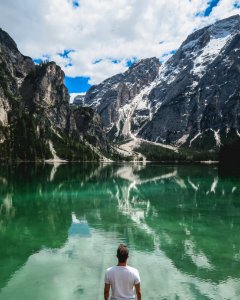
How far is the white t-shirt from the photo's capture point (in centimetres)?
1000

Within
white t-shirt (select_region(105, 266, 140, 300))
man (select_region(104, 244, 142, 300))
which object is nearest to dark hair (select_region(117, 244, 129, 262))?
man (select_region(104, 244, 142, 300))

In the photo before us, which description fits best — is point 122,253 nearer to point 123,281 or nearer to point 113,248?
point 123,281

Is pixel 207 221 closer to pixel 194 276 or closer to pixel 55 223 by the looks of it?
pixel 55 223

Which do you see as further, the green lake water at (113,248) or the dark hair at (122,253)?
the green lake water at (113,248)

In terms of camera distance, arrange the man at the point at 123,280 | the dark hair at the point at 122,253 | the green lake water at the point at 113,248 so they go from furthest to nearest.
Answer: the green lake water at the point at 113,248
the man at the point at 123,280
the dark hair at the point at 122,253

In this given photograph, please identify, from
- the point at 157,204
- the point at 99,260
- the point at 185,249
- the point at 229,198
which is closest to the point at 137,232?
the point at 185,249

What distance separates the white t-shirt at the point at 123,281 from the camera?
10000 mm

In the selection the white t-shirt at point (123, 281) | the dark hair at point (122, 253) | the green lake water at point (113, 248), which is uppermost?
the dark hair at point (122, 253)

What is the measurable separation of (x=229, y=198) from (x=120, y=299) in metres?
47.9

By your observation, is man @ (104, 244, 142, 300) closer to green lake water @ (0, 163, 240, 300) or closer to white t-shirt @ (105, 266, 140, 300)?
white t-shirt @ (105, 266, 140, 300)

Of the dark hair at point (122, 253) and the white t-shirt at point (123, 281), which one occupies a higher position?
the dark hair at point (122, 253)

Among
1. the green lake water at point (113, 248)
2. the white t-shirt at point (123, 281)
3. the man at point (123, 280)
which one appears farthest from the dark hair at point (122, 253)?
the green lake water at point (113, 248)

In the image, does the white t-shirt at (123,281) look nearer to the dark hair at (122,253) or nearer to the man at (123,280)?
the man at (123,280)

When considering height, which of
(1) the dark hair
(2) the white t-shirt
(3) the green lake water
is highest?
(1) the dark hair
